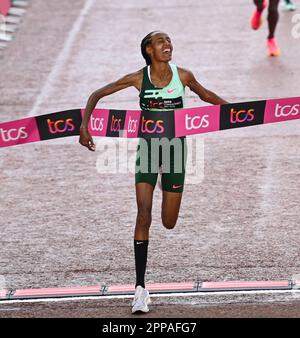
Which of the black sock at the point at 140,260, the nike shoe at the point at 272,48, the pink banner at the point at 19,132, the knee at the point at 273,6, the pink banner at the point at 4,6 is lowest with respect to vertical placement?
the pink banner at the point at 4,6

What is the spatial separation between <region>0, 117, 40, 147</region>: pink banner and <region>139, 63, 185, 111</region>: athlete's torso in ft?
4.03

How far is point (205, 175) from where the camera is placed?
1499 centimetres

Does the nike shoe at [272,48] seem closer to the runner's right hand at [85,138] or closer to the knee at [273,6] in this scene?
the knee at [273,6]

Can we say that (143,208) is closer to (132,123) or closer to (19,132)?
(132,123)

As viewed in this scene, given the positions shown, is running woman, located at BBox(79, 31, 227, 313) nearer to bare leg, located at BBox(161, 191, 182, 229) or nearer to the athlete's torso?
the athlete's torso

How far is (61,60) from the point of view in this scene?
21531 mm

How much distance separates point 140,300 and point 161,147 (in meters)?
1.37

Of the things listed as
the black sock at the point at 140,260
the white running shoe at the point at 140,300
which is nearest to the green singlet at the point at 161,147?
the black sock at the point at 140,260

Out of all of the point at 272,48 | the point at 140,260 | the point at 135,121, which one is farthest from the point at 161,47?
the point at 272,48

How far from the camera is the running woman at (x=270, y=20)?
1984cm

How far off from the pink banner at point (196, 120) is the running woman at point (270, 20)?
9.53 meters

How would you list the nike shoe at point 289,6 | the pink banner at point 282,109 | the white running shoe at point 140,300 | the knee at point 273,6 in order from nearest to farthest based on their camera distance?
the white running shoe at point 140,300 → the pink banner at point 282,109 → the knee at point 273,6 → the nike shoe at point 289,6

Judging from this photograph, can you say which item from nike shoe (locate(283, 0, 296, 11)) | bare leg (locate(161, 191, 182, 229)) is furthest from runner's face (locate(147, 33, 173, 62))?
nike shoe (locate(283, 0, 296, 11))

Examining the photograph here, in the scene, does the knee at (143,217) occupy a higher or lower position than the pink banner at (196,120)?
lower
